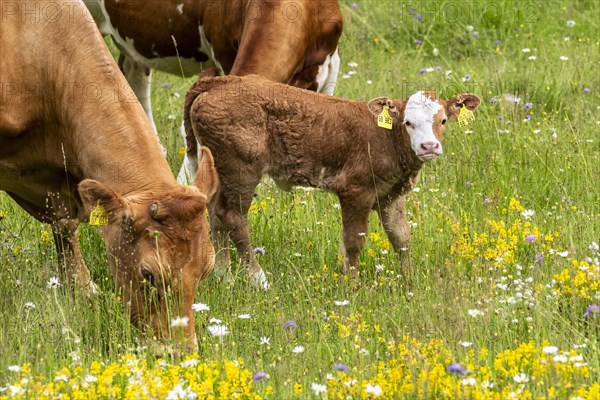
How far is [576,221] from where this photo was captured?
275 inches

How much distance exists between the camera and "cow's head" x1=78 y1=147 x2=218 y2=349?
17.2 feet

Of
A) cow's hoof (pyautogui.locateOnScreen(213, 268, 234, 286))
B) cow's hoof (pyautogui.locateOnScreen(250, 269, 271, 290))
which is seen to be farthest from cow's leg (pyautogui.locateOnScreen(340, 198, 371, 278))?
cow's hoof (pyautogui.locateOnScreen(213, 268, 234, 286))

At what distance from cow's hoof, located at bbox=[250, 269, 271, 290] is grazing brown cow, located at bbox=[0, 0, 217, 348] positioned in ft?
3.17

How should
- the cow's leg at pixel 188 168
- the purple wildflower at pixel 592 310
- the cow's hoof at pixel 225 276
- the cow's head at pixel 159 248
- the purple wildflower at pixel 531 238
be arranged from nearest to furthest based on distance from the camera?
the purple wildflower at pixel 592 310
the cow's head at pixel 159 248
the purple wildflower at pixel 531 238
the cow's hoof at pixel 225 276
the cow's leg at pixel 188 168

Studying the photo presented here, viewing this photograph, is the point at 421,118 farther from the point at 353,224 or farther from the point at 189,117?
the point at 189,117

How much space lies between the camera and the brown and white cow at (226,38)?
7402mm

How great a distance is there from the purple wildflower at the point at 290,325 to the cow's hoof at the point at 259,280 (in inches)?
29.2

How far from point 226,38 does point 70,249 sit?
2196mm

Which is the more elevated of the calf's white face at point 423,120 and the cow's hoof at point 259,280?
the calf's white face at point 423,120

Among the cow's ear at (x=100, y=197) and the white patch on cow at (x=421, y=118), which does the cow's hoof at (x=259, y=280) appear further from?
the cow's ear at (x=100, y=197)

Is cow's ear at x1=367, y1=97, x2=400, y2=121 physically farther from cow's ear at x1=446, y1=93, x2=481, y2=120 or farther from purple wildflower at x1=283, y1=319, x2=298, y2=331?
purple wildflower at x1=283, y1=319, x2=298, y2=331

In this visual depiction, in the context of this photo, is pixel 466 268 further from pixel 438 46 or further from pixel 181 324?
pixel 438 46

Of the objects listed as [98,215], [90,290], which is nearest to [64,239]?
[90,290]

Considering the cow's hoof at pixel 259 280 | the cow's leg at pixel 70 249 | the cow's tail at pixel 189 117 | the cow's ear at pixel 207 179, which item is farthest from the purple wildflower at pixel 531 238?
the cow's leg at pixel 70 249
